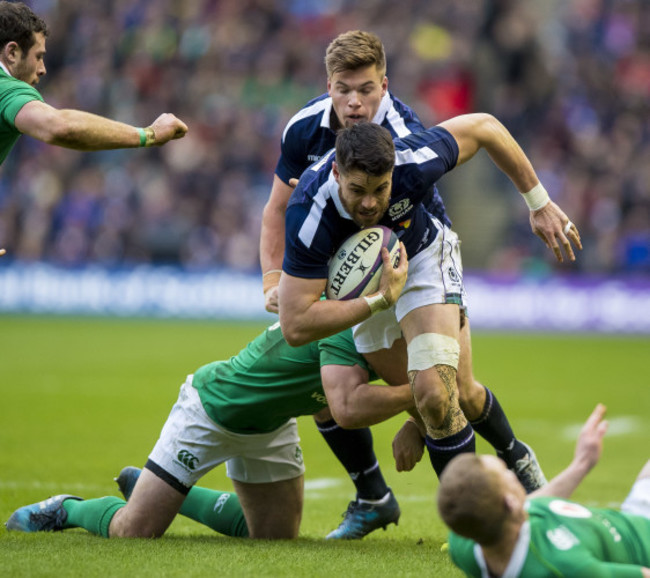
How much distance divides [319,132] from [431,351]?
4.75ft

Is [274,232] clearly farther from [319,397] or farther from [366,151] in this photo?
[366,151]

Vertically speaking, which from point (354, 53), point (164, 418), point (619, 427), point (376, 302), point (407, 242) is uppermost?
point (354, 53)

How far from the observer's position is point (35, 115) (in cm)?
496

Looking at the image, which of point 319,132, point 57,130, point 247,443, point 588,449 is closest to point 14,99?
point 57,130

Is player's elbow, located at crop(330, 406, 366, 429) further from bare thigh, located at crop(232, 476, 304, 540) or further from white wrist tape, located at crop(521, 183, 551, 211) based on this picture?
white wrist tape, located at crop(521, 183, 551, 211)

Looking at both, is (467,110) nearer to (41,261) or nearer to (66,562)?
(41,261)

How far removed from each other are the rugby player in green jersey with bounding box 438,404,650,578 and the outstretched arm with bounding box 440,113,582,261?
6.04ft

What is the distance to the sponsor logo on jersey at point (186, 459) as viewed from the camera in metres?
5.66

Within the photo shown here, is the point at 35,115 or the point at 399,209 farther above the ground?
the point at 35,115

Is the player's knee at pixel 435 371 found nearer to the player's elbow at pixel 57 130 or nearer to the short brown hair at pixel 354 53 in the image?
the short brown hair at pixel 354 53

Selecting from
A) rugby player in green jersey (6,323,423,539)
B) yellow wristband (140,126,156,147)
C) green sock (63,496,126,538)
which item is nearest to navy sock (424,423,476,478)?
rugby player in green jersey (6,323,423,539)

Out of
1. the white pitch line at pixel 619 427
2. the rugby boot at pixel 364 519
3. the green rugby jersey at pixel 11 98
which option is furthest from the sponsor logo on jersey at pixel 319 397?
the white pitch line at pixel 619 427

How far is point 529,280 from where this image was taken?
17.5m

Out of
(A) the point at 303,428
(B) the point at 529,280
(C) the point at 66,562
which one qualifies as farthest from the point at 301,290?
(B) the point at 529,280
